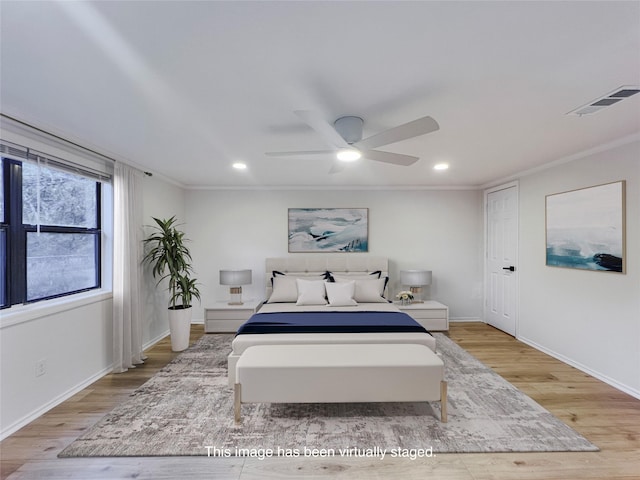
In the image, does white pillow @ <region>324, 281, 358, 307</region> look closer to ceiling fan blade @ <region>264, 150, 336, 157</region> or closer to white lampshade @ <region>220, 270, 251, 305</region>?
white lampshade @ <region>220, 270, 251, 305</region>

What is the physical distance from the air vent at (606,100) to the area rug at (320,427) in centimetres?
235

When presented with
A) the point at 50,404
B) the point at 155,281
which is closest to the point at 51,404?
the point at 50,404

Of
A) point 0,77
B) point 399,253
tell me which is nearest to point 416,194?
point 399,253

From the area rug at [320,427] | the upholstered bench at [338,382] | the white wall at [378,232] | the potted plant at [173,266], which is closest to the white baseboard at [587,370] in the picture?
the area rug at [320,427]

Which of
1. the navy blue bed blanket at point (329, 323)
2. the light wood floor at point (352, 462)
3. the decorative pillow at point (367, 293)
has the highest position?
the decorative pillow at point (367, 293)

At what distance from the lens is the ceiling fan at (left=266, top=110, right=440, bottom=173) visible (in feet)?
6.52

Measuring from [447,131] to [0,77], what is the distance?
3089 millimetres

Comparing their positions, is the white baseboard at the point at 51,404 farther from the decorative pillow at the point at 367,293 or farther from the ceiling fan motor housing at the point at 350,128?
the ceiling fan motor housing at the point at 350,128

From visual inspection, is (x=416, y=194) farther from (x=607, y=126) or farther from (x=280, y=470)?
(x=280, y=470)

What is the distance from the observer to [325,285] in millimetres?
4547

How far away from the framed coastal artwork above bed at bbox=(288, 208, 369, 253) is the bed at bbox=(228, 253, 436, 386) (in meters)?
0.17

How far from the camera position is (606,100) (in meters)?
2.13

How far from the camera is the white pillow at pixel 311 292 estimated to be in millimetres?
4363

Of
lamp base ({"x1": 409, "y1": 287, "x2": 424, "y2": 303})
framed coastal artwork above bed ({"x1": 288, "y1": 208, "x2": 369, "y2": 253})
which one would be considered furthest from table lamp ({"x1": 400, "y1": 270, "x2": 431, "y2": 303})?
framed coastal artwork above bed ({"x1": 288, "y1": 208, "x2": 369, "y2": 253})
